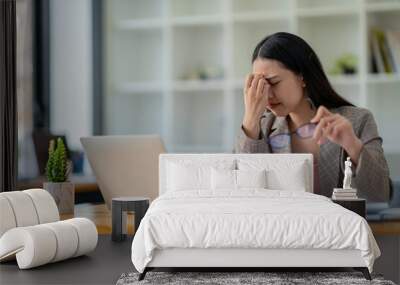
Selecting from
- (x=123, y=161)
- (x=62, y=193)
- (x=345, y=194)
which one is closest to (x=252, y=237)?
(x=345, y=194)

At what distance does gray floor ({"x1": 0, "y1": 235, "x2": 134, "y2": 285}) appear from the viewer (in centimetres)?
344

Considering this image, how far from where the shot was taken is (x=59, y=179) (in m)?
4.52

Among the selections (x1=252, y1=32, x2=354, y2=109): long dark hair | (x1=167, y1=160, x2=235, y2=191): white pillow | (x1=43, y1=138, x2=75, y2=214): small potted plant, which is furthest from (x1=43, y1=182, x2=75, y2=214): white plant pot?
(x1=252, y1=32, x2=354, y2=109): long dark hair

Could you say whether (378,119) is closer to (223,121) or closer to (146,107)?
(223,121)

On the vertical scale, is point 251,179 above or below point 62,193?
above

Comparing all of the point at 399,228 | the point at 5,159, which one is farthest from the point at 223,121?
the point at 399,228

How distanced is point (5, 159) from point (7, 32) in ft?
2.66

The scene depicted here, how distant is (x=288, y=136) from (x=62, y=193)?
1.36m

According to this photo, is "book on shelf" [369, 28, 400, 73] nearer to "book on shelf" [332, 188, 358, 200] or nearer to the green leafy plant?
"book on shelf" [332, 188, 358, 200]

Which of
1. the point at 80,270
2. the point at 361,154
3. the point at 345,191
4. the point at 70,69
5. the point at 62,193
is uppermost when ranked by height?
the point at 70,69

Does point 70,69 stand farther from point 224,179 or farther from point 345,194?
point 345,194

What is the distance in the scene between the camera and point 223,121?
6656 millimetres

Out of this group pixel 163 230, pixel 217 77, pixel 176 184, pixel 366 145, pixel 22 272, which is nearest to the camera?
pixel 163 230

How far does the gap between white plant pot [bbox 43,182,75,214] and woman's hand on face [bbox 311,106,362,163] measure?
1.55m
